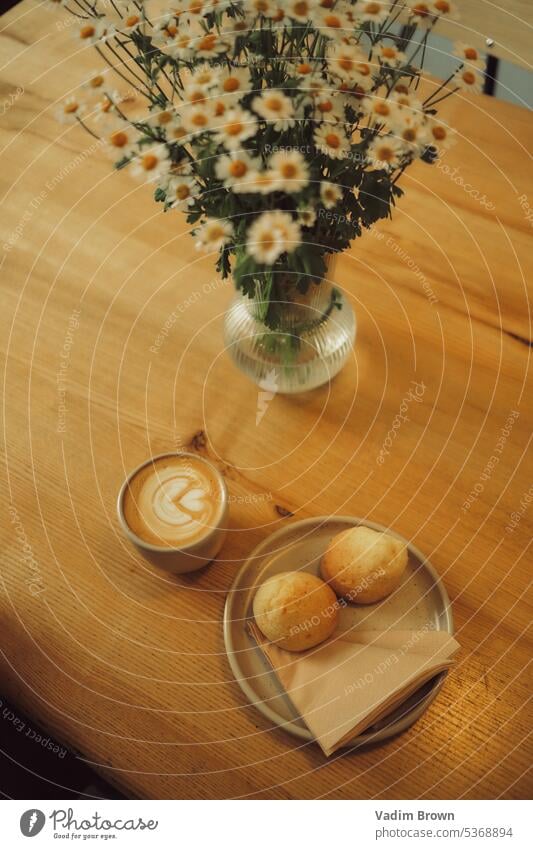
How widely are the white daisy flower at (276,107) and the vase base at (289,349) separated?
0.71 feet

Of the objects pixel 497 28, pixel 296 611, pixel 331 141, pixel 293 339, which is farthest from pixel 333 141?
pixel 497 28

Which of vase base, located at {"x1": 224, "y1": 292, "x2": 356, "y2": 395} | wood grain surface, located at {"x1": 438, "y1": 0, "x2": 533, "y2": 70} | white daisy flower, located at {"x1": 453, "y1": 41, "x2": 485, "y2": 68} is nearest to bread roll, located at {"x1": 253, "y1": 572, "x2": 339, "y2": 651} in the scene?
vase base, located at {"x1": 224, "y1": 292, "x2": 356, "y2": 395}

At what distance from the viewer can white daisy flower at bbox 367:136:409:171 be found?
1.63 ft

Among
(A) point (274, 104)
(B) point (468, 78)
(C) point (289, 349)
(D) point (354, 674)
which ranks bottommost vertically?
(D) point (354, 674)

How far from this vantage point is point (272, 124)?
50 cm

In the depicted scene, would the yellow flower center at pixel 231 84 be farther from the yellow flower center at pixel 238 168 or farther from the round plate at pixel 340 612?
Result: the round plate at pixel 340 612

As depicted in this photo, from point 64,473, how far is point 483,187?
1.97 feet

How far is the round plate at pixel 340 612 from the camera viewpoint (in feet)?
1.72

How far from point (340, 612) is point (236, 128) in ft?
1.24
